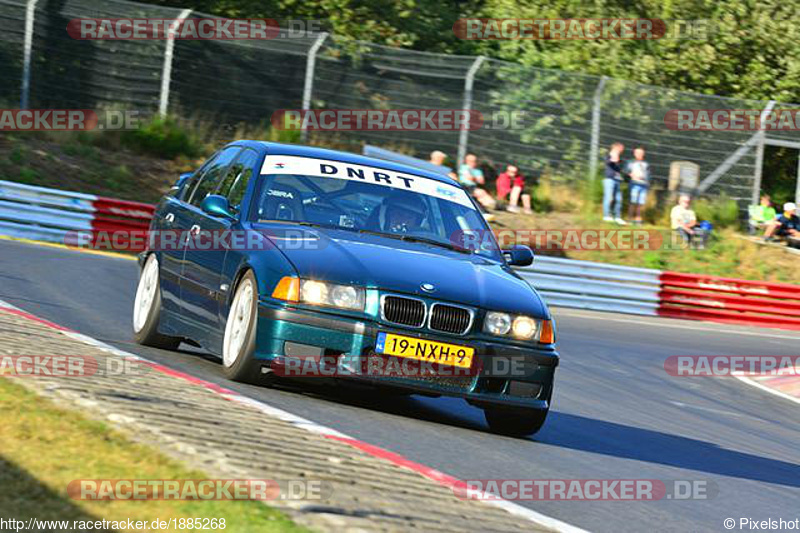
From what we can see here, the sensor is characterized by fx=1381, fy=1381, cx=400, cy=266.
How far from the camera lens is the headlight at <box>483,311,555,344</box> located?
794 cm

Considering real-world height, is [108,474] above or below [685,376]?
above

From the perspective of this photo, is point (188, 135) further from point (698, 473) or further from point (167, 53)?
point (698, 473)

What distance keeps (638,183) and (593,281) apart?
4.33 metres

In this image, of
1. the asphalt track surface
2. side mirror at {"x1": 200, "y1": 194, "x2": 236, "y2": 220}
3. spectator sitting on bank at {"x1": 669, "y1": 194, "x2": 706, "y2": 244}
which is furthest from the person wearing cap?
side mirror at {"x1": 200, "y1": 194, "x2": 236, "y2": 220}

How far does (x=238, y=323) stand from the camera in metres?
8.18

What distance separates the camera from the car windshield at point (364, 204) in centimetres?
877

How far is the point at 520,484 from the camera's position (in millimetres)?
6508

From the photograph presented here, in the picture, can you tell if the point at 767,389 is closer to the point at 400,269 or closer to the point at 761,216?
the point at 400,269

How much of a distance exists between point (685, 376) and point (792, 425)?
3.07 meters

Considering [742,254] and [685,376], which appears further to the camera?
[742,254]

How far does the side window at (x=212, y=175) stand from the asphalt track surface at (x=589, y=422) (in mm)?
1143

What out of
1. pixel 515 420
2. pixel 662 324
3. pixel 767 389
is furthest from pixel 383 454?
pixel 662 324

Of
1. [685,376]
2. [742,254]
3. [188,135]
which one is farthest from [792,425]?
[188,135]

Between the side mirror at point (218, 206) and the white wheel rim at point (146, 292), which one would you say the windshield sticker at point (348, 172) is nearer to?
the side mirror at point (218, 206)
